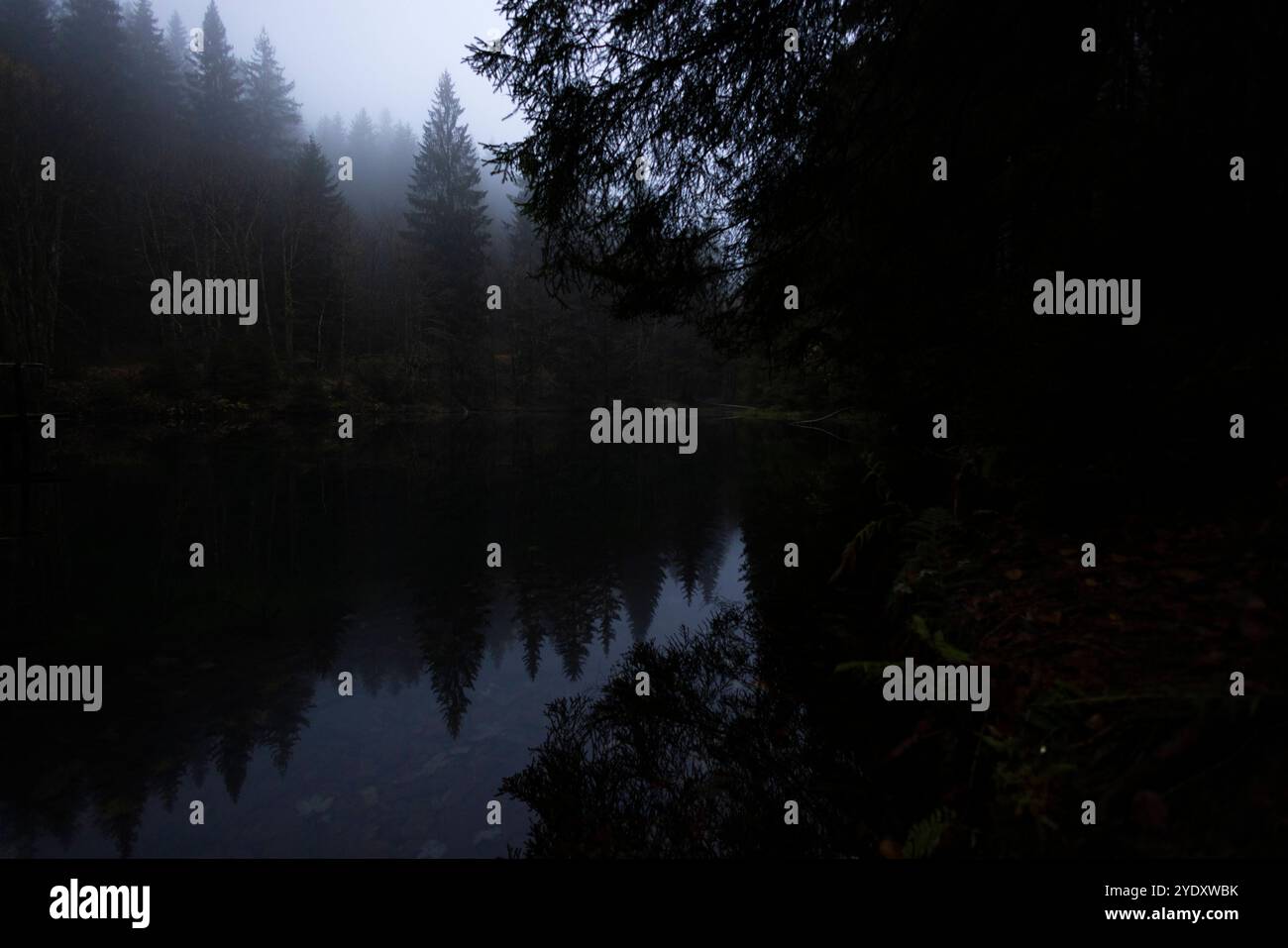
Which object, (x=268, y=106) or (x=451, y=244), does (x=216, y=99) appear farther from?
(x=451, y=244)

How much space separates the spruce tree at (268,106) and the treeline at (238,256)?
305 millimetres

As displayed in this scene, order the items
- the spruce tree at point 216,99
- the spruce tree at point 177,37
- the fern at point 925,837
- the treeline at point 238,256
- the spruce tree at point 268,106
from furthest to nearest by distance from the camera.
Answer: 1. the spruce tree at point 177,37
2. the spruce tree at point 268,106
3. the spruce tree at point 216,99
4. the treeline at point 238,256
5. the fern at point 925,837

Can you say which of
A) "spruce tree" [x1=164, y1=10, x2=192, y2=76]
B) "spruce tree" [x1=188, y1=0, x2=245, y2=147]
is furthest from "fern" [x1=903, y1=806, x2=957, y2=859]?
"spruce tree" [x1=164, y1=10, x2=192, y2=76]

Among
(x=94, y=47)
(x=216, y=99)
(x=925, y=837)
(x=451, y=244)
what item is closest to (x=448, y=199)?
(x=451, y=244)

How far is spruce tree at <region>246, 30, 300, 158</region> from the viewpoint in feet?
193

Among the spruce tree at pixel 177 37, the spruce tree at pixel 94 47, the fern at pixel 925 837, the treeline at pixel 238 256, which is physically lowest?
the fern at pixel 925 837

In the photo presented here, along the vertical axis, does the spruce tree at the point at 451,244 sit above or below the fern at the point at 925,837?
above

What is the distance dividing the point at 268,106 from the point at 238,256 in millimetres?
40726

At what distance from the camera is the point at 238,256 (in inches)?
1389

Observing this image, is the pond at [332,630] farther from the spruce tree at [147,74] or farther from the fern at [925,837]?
the spruce tree at [147,74]

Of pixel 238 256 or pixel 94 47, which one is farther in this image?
pixel 94 47

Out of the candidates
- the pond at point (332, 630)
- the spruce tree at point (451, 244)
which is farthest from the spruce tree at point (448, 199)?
the pond at point (332, 630)

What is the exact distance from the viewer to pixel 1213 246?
4078 millimetres

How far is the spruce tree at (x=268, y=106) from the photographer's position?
193 ft
